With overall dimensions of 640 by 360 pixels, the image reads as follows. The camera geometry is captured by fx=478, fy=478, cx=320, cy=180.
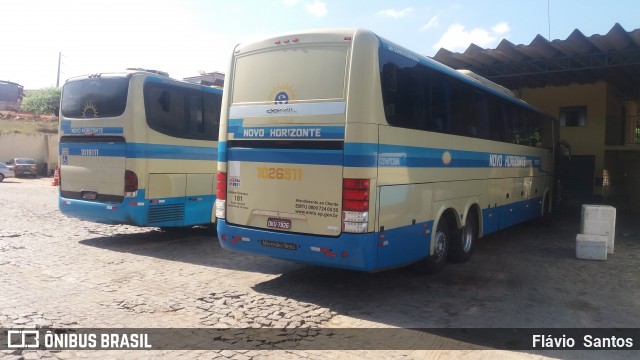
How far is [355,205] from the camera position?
5.84 metres

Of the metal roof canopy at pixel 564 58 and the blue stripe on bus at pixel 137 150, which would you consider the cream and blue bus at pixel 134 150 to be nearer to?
the blue stripe on bus at pixel 137 150

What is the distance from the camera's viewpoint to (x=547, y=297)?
6.82 meters

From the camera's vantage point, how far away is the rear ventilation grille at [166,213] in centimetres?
947

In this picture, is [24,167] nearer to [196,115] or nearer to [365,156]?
[196,115]

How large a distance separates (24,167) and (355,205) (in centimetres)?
3642

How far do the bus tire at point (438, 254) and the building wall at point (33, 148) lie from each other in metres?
38.9

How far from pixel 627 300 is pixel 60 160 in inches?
416

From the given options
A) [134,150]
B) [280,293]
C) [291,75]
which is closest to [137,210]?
[134,150]

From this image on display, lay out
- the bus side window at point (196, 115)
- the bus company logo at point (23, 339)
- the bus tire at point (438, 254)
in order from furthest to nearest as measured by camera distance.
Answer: the bus side window at point (196, 115) < the bus tire at point (438, 254) < the bus company logo at point (23, 339)

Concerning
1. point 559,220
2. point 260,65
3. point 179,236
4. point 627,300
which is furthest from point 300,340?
point 559,220

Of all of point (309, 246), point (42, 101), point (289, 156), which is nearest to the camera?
point (309, 246)

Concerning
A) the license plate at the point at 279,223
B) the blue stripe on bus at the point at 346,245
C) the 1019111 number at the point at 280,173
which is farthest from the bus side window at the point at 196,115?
the license plate at the point at 279,223

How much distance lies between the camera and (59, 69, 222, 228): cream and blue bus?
9195 millimetres

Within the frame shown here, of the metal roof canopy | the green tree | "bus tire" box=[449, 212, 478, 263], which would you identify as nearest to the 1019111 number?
"bus tire" box=[449, 212, 478, 263]
